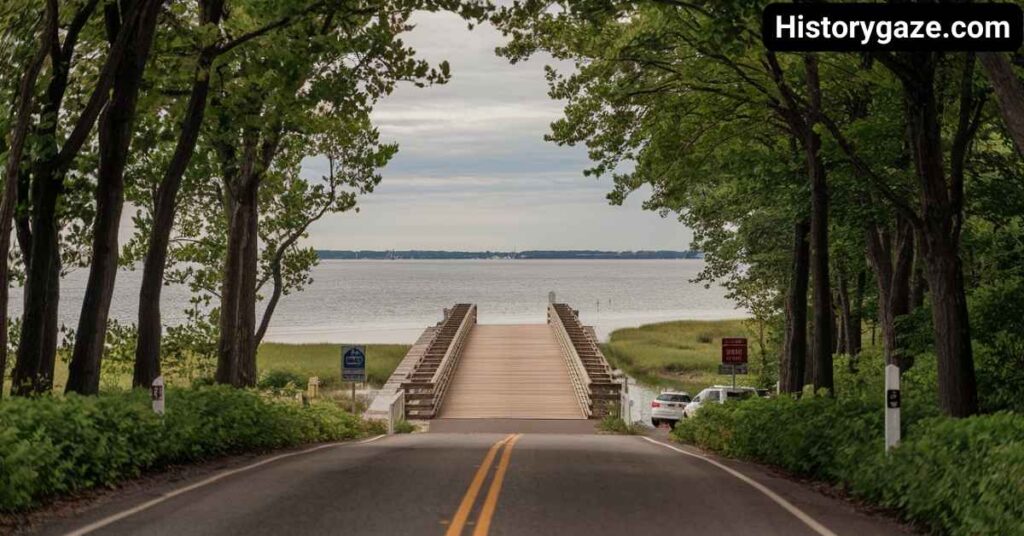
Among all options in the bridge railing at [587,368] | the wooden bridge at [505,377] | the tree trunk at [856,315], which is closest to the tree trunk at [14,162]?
the wooden bridge at [505,377]

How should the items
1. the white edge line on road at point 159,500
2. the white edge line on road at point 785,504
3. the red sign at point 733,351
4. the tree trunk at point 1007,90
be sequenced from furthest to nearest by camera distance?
the red sign at point 733,351 → the white edge line on road at point 785,504 → the white edge line on road at point 159,500 → the tree trunk at point 1007,90

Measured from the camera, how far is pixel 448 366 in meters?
44.8

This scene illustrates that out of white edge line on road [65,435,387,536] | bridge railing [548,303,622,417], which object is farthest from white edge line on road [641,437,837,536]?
bridge railing [548,303,622,417]

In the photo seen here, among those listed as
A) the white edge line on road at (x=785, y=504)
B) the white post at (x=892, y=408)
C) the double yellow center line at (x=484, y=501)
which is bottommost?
the white edge line on road at (x=785, y=504)

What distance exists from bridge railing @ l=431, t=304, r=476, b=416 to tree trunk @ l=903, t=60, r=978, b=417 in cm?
2691

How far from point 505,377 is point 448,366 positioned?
239 cm

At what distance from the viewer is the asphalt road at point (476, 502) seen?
33.4 ft

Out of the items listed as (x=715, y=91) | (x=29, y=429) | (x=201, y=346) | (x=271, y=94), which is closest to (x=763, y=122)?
(x=715, y=91)

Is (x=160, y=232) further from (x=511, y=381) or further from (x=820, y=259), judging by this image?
(x=511, y=381)

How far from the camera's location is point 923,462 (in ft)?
37.2

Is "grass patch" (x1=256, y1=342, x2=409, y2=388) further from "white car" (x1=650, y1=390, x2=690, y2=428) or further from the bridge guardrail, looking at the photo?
"white car" (x1=650, y1=390, x2=690, y2=428)

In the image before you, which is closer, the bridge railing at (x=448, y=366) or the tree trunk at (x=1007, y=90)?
the tree trunk at (x=1007, y=90)

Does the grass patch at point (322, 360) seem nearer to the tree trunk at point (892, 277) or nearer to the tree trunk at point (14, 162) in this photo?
the tree trunk at point (892, 277)

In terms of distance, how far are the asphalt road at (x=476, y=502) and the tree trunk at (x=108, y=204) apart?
3278mm
